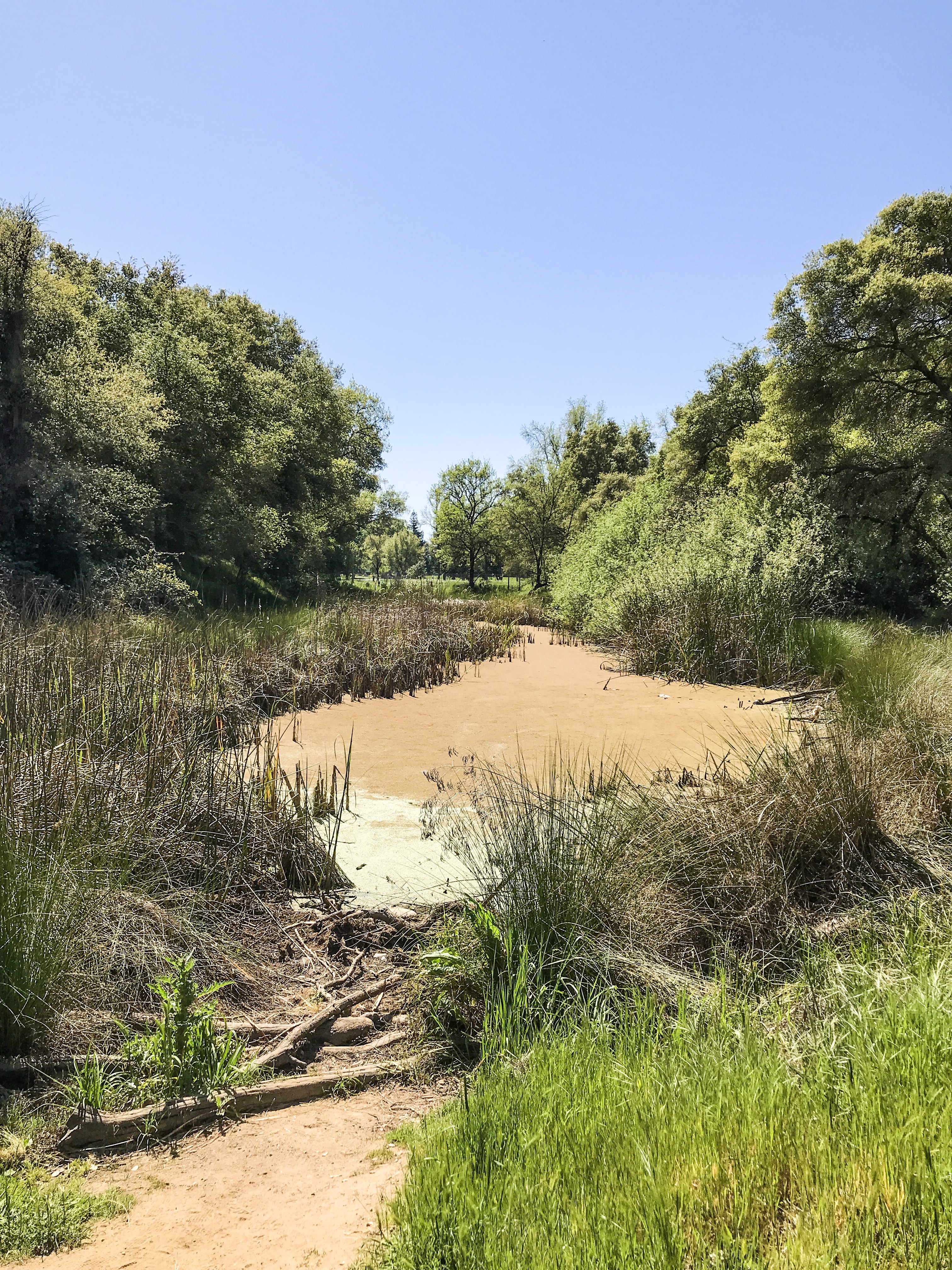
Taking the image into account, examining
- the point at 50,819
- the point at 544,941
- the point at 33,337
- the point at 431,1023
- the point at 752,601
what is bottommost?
the point at 431,1023

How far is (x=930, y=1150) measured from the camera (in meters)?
1.67

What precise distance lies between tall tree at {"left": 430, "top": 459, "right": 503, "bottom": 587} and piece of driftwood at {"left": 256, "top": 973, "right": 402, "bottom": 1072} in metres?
38.2

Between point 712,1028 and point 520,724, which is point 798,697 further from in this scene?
point 712,1028

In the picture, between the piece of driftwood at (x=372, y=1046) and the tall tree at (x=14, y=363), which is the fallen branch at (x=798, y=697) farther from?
the tall tree at (x=14, y=363)

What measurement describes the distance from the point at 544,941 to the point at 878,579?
14.5 meters

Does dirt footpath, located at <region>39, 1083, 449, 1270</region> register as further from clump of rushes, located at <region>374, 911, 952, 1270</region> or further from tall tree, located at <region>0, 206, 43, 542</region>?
tall tree, located at <region>0, 206, 43, 542</region>

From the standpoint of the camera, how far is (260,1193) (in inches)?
79.1

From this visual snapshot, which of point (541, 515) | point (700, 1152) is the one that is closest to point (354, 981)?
point (700, 1152)

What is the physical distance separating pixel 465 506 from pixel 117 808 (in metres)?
39.9

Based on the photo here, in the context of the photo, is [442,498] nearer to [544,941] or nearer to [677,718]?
[677,718]

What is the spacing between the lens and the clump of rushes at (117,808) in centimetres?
280

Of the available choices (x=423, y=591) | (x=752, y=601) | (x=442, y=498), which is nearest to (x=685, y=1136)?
(x=752, y=601)

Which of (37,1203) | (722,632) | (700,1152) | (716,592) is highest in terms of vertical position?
(716,592)

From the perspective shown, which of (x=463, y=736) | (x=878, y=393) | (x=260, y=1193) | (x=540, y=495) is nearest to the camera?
(x=260, y=1193)
